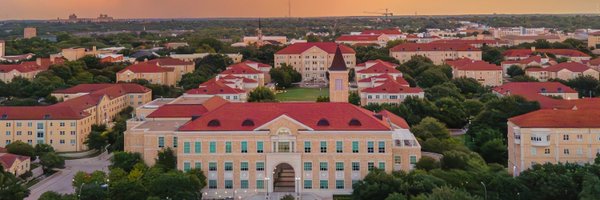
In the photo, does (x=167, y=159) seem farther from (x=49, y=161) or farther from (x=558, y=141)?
(x=558, y=141)

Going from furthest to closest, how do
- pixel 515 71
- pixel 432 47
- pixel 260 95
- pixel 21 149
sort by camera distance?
1. pixel 432 47
2. pixel 515 71
3. pixel 260 95
4. pixel 21 149

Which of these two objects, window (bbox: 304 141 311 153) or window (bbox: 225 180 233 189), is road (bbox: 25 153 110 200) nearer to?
window (bbox: 225 180 233 189)

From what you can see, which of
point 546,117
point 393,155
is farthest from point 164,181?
point 546,117

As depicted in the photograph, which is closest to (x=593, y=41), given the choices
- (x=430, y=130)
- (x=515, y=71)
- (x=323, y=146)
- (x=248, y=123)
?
(x=515, y=71)

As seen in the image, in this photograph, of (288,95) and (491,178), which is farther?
(288,95)

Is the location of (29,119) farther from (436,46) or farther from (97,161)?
(436,46)

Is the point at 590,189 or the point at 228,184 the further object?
the point at 228,184
